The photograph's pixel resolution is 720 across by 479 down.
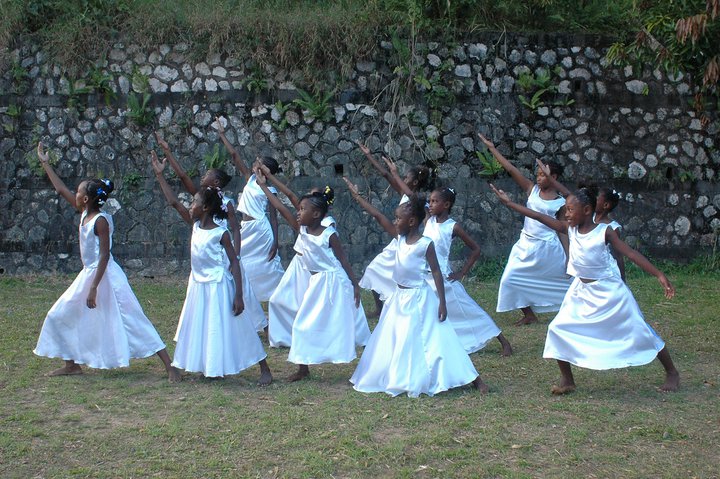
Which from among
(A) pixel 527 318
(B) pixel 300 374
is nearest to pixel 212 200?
(B) pixel 300 374

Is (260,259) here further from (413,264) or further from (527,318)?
(413,264)

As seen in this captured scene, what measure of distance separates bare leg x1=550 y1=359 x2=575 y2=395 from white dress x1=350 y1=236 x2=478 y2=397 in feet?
2.13

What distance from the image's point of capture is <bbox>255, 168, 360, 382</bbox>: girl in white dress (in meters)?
7.02

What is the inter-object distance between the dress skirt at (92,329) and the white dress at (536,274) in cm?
406

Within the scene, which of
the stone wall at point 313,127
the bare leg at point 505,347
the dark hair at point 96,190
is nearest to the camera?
the dark hair at point 96,190

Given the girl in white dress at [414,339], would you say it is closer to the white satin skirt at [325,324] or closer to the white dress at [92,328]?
the white satin skirt at [325,324]

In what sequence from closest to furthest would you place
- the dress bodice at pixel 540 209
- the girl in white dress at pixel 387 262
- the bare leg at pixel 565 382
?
1. the bare leg at pixel 565 382
2. the dress bodice at pixel 540 209
3. the girl in white dress at pixel 387 262

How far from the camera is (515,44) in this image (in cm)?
1264

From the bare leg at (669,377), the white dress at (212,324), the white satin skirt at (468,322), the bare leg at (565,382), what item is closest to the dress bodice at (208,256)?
the white dress at (212,324)

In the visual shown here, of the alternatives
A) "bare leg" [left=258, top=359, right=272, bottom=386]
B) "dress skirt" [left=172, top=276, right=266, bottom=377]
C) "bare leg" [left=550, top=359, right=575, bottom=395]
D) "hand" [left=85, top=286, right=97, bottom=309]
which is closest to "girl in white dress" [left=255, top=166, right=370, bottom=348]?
"bare leg" [left=258, top=359, right=272, bottom=386]

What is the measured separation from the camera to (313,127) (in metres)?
12.6

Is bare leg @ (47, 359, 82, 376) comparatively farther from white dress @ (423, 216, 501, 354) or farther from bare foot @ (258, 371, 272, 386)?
white dress @ (423, 216, 501, 354)

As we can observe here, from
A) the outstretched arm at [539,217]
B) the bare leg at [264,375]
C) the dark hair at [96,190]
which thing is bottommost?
the bare leg at [264,375]

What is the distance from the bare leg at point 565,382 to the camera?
660cm
